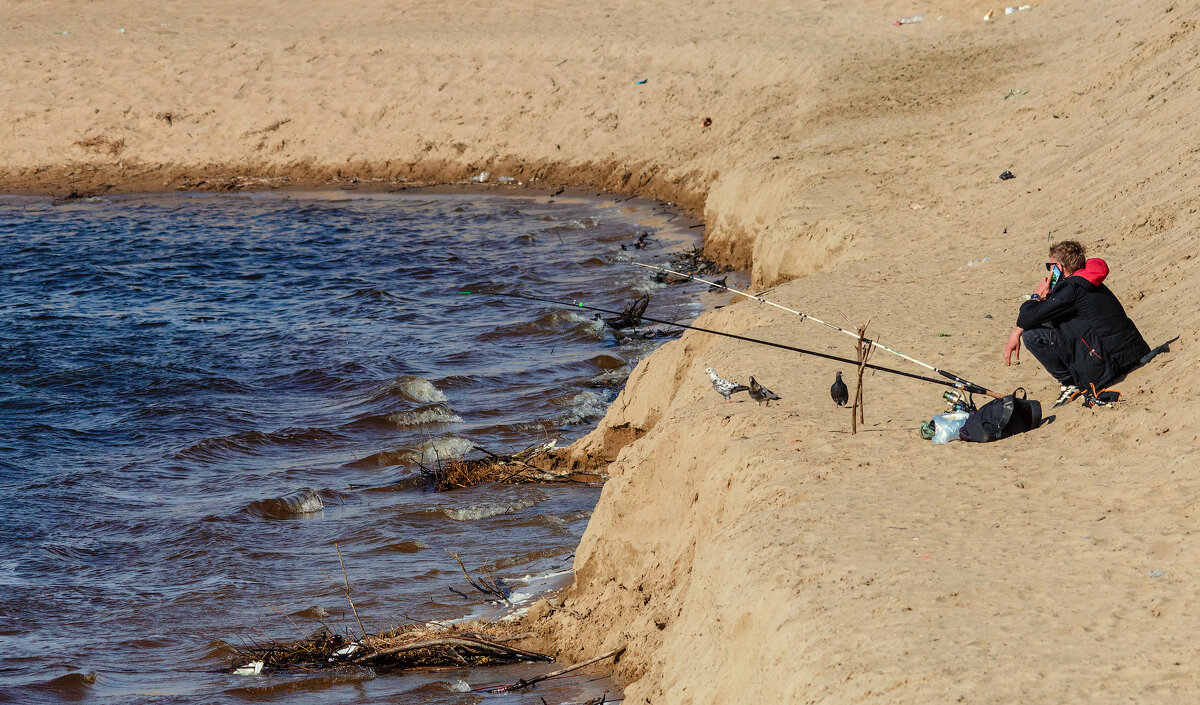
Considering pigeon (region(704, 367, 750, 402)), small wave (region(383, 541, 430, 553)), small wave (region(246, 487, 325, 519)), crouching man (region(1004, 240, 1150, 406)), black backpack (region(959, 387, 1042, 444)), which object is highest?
crouching man (region(1004, 240, 1150, 406))

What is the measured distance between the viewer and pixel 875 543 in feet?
15.7

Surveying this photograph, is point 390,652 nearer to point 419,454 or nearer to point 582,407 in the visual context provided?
point 419,454

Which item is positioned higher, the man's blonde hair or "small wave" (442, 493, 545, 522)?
the man's blonde hair

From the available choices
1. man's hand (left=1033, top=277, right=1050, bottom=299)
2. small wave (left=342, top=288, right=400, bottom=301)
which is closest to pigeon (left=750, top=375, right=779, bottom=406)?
man's hand (left=1033, top=277, right=1050, bottom=299)

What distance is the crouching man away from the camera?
613 centimetres

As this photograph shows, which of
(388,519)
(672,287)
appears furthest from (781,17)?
(388,519)

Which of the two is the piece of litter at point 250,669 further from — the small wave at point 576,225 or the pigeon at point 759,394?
Answer: the small wave at point 576,225

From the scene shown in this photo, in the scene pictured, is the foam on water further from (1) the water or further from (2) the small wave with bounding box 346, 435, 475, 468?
(2) the small wave with bounding box 346, 435, 475, 468

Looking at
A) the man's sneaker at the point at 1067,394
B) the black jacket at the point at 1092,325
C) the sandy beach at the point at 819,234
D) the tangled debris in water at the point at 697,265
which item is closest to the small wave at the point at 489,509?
the sandy beach at the point at 819,234

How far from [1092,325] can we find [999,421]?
0.83 metres

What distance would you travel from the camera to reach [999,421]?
5848mm

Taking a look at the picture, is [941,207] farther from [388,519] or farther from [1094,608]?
[1094,608]

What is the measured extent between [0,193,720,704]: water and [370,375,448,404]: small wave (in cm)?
3

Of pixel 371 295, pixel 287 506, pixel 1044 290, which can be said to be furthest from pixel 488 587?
pixel 371 295
